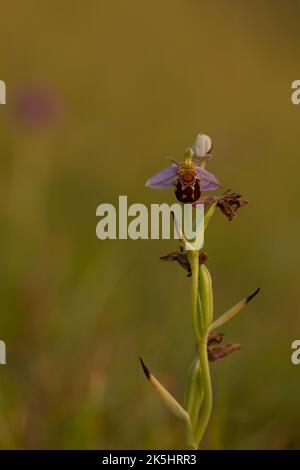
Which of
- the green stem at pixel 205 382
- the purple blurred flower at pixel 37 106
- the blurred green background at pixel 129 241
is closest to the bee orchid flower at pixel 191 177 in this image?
the green stem at pixel 205 382

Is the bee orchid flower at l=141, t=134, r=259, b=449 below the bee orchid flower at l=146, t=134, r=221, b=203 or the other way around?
below

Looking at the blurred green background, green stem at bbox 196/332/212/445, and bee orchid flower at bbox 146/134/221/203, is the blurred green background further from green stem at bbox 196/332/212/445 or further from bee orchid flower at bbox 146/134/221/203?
bee orchid flower at bbox 146/134/221/203

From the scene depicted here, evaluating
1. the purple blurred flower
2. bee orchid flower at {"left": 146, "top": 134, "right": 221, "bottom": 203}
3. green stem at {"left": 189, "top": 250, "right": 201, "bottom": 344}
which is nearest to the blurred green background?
the purple blurred flower

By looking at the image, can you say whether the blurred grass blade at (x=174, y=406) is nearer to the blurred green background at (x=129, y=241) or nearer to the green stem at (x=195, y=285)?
the green stem at (x=195, y=285)

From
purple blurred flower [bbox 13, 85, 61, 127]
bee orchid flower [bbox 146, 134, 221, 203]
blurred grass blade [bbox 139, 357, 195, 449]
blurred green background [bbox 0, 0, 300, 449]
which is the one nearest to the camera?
blurred grass blade [bbox 139, 357, 195, 449]

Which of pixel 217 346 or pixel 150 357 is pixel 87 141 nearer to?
pixel 150 357

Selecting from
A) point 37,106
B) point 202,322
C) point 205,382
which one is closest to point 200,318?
point 202,322

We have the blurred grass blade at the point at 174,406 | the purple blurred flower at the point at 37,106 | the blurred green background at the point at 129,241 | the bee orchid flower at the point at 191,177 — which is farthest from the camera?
the purple blurred flower at the point at 37,106

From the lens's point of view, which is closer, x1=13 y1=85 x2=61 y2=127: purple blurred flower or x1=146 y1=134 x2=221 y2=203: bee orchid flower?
x1=146 y1=134 x2=221 y2=203: bee orchid flower
